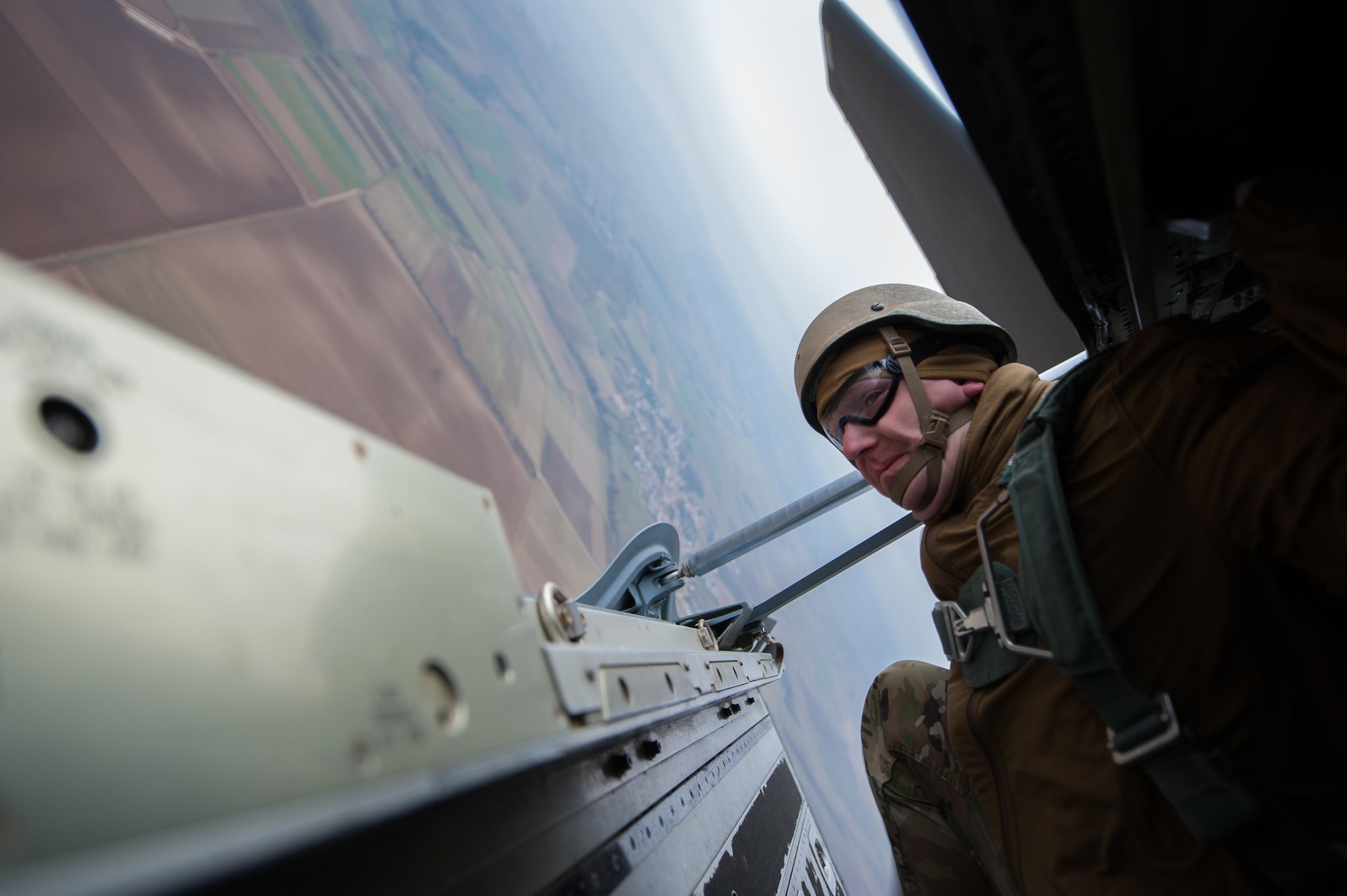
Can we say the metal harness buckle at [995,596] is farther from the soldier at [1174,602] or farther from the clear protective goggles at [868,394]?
the clear protective goggles at [868,394]

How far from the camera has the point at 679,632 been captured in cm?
111

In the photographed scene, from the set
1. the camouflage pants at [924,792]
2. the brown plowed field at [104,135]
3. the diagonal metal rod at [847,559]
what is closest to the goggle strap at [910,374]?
the camouflage pants at [924,792]

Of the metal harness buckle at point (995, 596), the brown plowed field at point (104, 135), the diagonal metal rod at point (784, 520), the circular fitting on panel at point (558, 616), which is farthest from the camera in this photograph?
the diagonal metal rod at point (784, 520)

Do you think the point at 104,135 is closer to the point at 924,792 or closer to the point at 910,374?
the point at 910,374

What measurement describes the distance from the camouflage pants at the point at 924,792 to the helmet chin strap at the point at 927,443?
0.41 meters

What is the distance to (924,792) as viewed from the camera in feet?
4.63

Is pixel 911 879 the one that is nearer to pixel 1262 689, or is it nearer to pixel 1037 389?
pixel 1262 689

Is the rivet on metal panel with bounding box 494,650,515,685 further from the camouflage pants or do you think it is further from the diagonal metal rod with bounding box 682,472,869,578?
the diagonal metal rod with bounding box 682,472,869,578

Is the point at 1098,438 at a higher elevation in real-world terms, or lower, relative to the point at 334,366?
lower

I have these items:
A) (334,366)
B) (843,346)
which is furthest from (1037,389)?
(334,366)

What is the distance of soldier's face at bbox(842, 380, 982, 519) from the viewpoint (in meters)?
1.14

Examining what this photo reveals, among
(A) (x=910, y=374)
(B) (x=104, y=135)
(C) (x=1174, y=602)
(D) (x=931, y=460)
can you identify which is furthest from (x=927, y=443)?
(B) (x=104, y=135)

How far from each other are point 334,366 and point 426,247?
5.71 ft

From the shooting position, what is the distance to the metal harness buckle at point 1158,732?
0.71m
